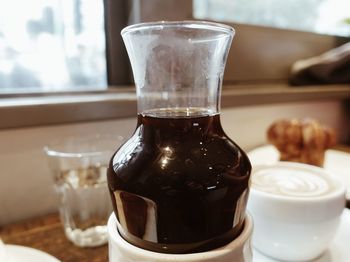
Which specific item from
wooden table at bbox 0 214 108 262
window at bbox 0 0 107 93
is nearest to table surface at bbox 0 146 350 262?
wooden table at bbox 0 214 108 262

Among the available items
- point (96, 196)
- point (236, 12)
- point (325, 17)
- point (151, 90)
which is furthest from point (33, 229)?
point (325, 17)

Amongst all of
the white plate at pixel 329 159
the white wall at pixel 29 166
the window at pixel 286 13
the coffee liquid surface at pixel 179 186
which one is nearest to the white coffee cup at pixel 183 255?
the coffee liquid surface at pixel 179 186

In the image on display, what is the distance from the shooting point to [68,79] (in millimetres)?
666

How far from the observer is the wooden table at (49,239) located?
383 mm

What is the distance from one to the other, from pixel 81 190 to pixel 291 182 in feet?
0.90

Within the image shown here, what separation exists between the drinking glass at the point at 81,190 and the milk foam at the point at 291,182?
203mm

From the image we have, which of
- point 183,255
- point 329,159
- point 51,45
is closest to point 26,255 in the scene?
point 183,255

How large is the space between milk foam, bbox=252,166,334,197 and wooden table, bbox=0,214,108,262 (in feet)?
0.68

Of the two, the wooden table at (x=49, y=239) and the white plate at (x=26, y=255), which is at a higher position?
the white plate at (x=26, y=255)

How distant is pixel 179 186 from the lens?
0.73ft

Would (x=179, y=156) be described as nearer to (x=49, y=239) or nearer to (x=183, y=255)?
(x=183, y=255)

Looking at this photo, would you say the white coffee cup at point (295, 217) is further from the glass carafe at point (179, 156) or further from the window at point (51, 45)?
the window at point (51, 45)

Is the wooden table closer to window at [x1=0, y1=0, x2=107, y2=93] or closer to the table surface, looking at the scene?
the table surface

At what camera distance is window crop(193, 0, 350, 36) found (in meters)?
0.85
